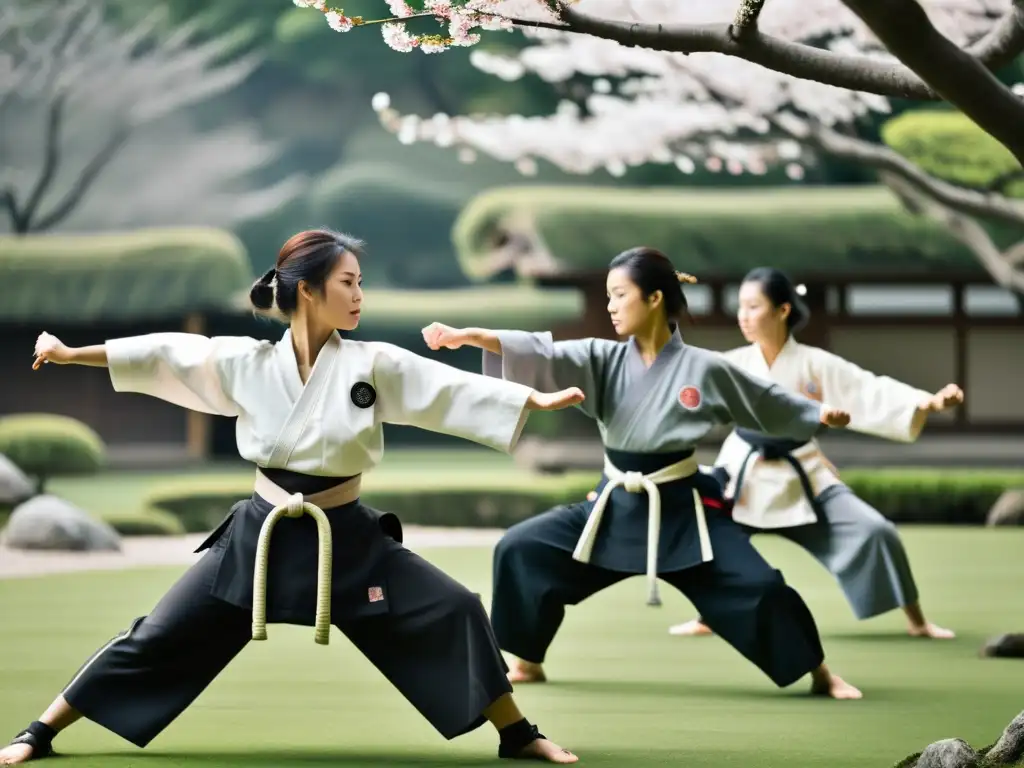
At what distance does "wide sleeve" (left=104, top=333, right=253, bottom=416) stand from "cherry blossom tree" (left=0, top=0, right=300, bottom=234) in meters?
17.1

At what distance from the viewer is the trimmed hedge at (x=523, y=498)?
41.9ft

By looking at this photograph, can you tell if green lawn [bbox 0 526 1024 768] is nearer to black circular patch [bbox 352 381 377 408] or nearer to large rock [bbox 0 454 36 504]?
black circular patch [bbox 352 381 377 408]

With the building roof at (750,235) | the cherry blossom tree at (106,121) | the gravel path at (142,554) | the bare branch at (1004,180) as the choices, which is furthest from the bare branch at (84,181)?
the bare branch at (1004,180)

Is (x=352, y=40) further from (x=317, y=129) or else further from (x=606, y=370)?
(x=606, y=370)

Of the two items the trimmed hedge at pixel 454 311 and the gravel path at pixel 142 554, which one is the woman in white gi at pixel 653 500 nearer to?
the gravel path at pixel 142 554

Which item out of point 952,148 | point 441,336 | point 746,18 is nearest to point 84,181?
point 952,148

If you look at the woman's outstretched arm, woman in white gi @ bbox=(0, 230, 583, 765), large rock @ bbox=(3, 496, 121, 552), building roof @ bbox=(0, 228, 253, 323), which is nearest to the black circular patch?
woman in white gi @ bbox=(0, 230, 583, 765)

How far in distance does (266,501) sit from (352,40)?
18879mm

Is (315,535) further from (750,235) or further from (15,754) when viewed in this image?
(750,235)

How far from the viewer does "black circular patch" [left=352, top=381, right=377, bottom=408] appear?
386 cm

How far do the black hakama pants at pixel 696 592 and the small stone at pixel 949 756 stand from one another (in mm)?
1248

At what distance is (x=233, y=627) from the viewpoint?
3891 mm

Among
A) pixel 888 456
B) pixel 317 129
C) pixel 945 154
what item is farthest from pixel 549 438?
pixel 317 129

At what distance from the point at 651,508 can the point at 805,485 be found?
49.6 inches
